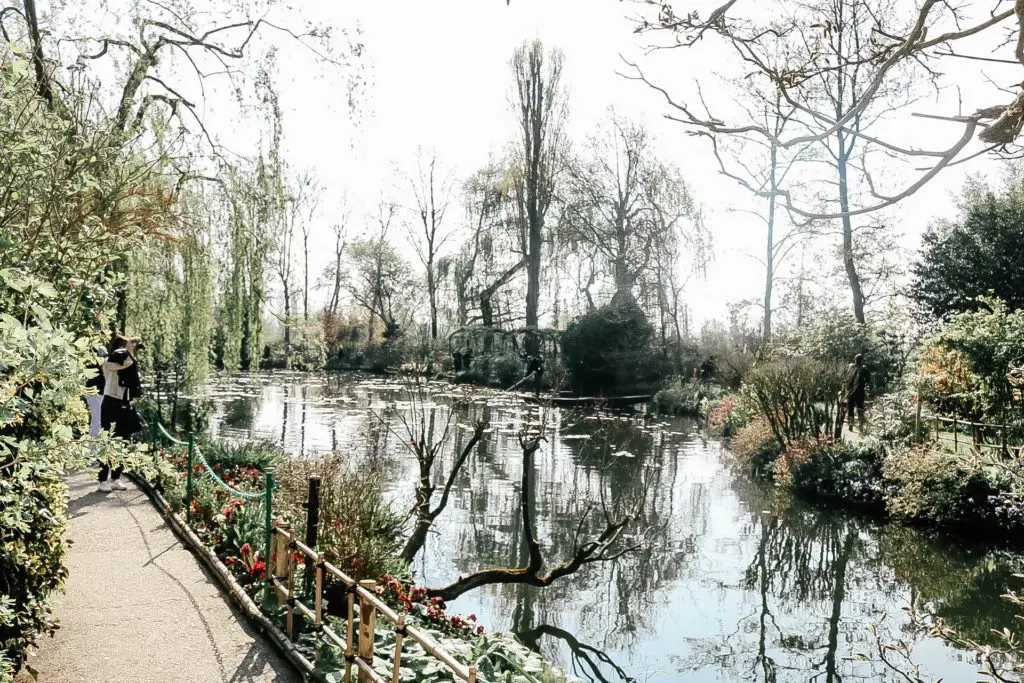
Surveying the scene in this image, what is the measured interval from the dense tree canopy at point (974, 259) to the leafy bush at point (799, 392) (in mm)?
5790

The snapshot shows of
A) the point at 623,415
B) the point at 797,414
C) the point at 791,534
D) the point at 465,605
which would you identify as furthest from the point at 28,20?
the point at 623,415

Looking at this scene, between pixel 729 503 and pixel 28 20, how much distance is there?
13.1 m

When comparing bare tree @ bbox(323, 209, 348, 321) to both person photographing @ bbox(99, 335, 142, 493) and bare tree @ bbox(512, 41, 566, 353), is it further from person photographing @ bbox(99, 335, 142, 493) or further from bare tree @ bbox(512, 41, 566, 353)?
person photographing @ bbox(99, 335, 142, 493)

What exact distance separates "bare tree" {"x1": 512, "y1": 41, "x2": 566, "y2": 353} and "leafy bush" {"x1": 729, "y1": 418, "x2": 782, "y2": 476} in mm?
15517

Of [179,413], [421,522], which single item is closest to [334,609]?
[421,522]

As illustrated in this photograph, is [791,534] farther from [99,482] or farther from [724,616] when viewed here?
[99,482]

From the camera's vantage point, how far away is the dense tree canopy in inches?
793

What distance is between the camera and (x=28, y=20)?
832 cm

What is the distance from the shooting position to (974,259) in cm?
2072

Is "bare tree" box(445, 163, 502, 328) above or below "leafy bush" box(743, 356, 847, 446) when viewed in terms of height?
above

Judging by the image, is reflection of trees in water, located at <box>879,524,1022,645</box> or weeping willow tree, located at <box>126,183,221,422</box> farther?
weeping willow tree, located at <box>126,183,221,422</box>

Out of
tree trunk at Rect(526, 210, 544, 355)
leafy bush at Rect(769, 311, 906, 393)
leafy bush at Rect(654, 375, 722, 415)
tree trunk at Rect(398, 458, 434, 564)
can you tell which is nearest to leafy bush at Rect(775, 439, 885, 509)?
leafy bush at Rect(769, 311, 906, 393)

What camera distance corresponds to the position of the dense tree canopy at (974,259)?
2014 centimetres

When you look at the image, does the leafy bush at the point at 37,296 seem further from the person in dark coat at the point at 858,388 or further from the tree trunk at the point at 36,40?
the person in dark coat at the point at 858,388
